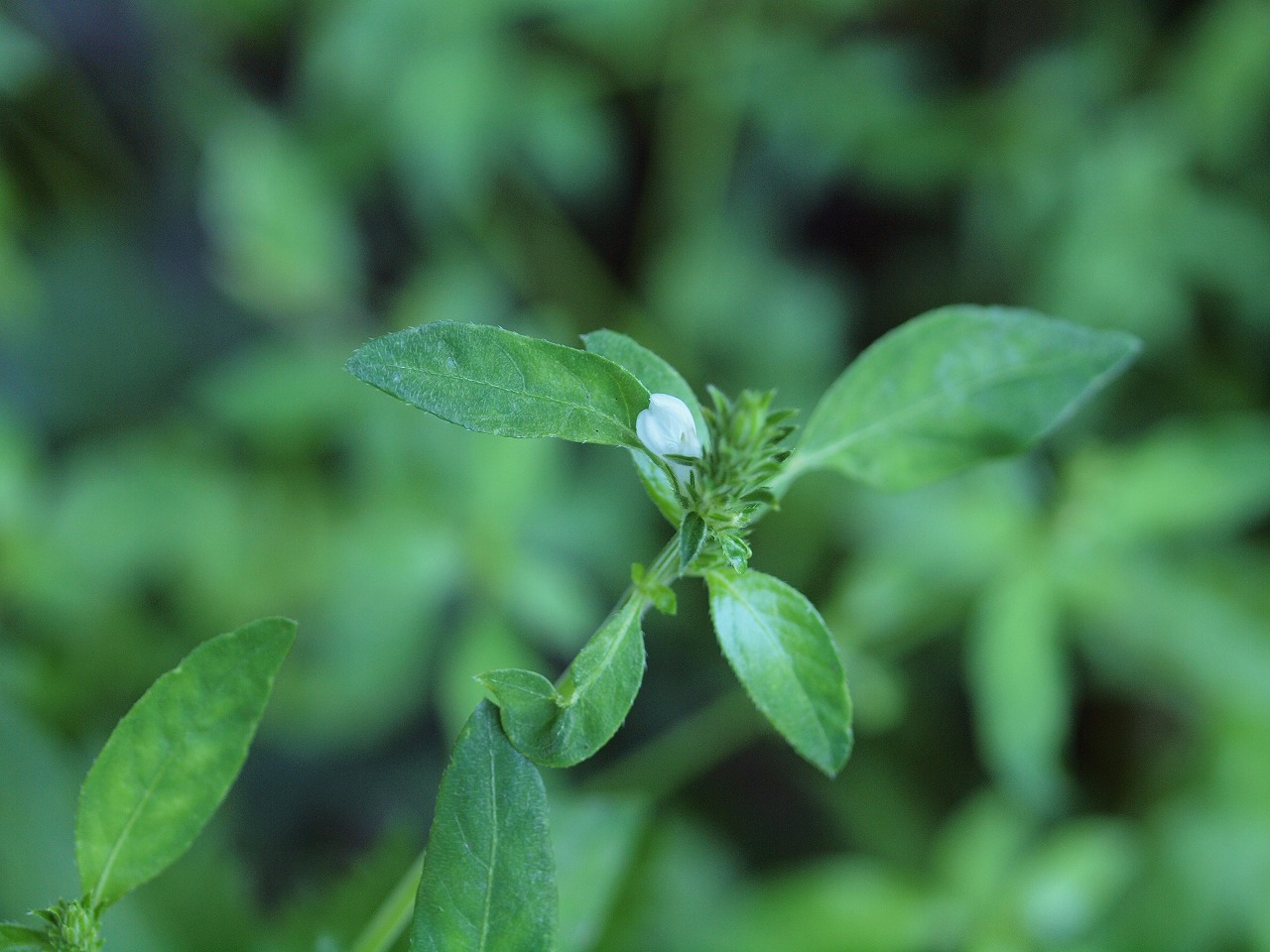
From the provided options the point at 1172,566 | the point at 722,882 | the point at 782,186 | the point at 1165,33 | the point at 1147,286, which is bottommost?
the point at 722,882

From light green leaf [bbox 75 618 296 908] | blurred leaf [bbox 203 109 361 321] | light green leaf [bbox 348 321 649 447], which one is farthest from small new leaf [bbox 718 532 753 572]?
blurred leaf [bbox 203 109 361 321]

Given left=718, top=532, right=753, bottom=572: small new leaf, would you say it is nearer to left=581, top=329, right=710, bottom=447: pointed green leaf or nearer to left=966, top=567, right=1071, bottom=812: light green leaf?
left=581, top=329, right=710, bottom=447: pointed green leaf

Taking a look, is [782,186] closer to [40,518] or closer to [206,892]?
[40,518]

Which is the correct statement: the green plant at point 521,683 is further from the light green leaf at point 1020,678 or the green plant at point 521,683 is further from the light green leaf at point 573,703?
the light green leaf at point 1020,678

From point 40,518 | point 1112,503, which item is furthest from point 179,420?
point 1112,503

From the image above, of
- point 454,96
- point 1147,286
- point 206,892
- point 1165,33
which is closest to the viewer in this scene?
point 206,892

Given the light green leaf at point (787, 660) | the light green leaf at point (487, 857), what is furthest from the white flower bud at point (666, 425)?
the light green leaf at point (487, 857)
